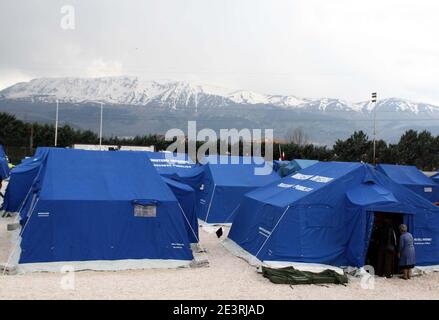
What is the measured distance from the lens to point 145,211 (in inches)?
458

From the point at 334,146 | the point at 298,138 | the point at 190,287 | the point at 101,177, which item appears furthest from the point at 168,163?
the point at 298,138

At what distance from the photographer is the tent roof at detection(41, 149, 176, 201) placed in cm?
1142

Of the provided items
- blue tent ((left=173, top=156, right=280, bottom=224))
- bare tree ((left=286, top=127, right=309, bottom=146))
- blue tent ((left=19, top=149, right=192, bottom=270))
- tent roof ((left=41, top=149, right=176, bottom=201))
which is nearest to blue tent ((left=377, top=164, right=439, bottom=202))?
blue tent ((left=173, top=156, right=280, bottom=224))

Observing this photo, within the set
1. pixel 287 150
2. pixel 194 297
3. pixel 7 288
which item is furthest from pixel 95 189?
pixel 287 150

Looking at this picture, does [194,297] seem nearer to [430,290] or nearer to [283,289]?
[283,289]

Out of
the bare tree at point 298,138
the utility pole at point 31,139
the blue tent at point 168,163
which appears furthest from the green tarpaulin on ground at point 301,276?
the bare tree at point 298,138

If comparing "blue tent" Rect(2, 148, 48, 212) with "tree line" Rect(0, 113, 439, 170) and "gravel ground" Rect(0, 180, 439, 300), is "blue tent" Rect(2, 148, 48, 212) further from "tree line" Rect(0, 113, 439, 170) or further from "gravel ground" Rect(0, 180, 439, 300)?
"tree line" Rect(0, 113, 439, 170)

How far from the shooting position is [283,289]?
391 inches

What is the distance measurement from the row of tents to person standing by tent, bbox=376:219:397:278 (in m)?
0.38

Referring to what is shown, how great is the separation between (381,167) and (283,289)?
48.2 feet

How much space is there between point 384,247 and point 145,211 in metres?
5.72

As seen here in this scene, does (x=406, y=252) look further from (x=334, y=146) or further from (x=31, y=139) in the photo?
(x=31, y=139)

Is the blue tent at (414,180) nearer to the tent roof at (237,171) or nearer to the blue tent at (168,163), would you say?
the tent roof at (237,171)
